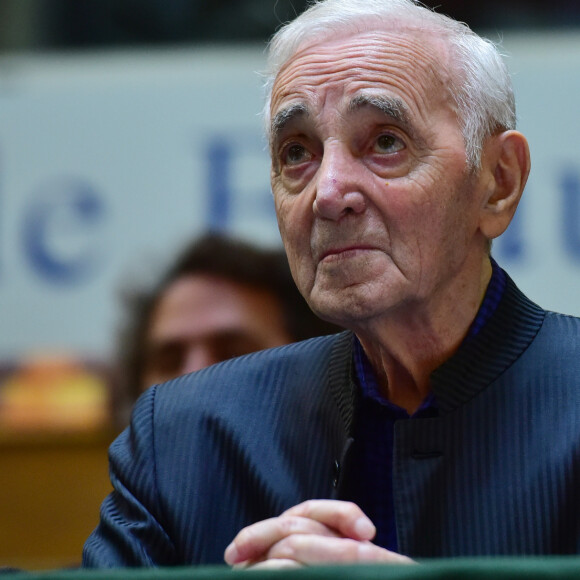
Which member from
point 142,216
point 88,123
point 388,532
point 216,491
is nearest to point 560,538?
point 388,532

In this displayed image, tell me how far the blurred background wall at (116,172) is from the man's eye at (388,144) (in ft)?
6.69

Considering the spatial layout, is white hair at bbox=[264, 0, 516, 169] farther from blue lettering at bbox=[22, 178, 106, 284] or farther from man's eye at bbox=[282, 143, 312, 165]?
blue lettering at bbox=[22, 178, 106, 284]

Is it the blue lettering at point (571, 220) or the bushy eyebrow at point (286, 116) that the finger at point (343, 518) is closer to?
the bushy eyebrow at point (286, 116)

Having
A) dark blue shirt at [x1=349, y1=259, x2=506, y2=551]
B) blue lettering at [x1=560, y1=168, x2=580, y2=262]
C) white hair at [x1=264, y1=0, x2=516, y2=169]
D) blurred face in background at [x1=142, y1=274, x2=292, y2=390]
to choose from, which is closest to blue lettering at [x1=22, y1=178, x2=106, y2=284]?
blurred face in background at [x1=142, y1=274, x2=292, y2=390]

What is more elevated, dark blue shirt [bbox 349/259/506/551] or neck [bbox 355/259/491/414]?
neck [bbox 355/259/491/414]

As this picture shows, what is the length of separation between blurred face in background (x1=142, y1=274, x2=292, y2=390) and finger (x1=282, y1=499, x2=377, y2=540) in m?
1.47

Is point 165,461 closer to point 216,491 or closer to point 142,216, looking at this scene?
point 216,491

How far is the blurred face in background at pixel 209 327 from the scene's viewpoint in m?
2.95

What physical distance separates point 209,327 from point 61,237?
3.83 feet

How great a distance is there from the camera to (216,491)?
1.69 m

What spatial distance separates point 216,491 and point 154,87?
2667 mm

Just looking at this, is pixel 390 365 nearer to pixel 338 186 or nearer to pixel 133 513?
pixel 338 186

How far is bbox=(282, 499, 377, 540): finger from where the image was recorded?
1398 mm

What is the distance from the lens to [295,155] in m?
1.80
